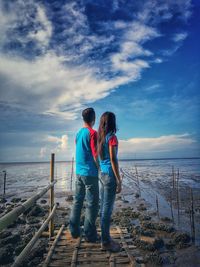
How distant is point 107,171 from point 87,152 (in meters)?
0.60

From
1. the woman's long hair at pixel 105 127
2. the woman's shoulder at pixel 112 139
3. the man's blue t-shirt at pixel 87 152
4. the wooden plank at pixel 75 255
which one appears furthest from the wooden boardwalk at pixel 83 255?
the woman's shoulder at pixel 112 139

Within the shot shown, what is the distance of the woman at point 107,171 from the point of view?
4.61 meters

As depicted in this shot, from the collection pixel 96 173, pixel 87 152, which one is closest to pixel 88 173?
pixel 96 173

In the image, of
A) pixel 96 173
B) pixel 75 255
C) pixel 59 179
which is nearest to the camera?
pixel 75 255

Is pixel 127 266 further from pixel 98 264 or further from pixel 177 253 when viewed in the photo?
pixel 177 253

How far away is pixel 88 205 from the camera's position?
4.95m

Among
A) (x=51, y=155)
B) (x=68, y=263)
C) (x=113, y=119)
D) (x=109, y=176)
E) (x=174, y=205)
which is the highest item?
(x=113, y=119)

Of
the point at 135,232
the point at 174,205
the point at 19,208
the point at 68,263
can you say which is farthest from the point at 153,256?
the point at 174,205

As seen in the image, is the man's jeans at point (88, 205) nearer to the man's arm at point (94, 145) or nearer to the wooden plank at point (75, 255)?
the wooden plank at point (75, 255)

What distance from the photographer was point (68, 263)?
167 inches

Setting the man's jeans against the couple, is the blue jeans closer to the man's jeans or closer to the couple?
the couple

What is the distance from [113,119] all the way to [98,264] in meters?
2.51

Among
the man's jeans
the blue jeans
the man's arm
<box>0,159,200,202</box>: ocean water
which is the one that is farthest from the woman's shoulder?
<box>0,159,200,202</box>: ocean water

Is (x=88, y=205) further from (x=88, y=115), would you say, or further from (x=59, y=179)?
(x=59, y=179)
